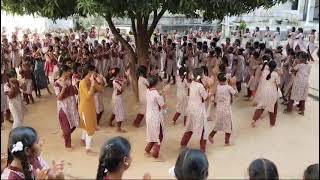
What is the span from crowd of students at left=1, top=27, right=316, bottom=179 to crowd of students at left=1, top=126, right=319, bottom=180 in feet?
0.18

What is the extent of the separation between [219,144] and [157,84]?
2137 millimetres

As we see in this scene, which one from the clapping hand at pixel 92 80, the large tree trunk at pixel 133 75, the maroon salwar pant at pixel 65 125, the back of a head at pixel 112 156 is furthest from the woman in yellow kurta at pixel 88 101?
the back of a head at pixel 112 156

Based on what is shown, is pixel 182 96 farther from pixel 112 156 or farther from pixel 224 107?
pixel 112 156

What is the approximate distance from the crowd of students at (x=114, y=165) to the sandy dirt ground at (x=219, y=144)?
8.68ft

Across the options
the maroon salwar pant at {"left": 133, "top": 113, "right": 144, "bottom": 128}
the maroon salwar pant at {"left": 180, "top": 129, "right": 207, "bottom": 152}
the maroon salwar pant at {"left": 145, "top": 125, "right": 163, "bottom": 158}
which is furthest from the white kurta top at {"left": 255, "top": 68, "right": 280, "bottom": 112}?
the maroon salwar pant at {"left": 145, "top": 125, "right": 163, "bottom": 158}

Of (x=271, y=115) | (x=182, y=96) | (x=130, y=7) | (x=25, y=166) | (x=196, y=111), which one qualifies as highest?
(x=130, y=7)

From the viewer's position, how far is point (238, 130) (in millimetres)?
7371

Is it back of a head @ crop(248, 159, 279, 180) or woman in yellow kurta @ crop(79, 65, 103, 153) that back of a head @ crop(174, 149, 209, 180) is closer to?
back of a head @ crop(248, 159, 279, 180)

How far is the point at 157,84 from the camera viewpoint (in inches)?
324

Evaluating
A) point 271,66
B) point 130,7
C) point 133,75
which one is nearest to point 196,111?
point 130,7

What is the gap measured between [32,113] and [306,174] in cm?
680

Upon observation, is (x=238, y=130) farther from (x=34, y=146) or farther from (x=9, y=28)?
(x=9, y=28)

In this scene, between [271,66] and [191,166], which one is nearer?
[191,166]

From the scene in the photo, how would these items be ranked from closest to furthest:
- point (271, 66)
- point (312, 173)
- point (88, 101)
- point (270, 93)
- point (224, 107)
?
point (312, 173) < point (88, 101) < point (224, 107) < point (271, 66) < point (270, 93)
